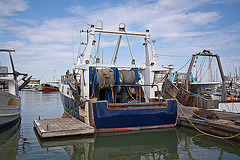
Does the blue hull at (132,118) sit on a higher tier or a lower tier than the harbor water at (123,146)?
higher

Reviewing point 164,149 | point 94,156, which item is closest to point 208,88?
point 164,149

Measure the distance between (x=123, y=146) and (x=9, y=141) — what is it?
4775mm

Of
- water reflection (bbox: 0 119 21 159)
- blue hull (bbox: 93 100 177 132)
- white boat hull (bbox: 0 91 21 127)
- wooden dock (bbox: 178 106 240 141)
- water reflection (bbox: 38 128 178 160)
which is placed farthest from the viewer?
white boat hull (bbox: 0 91 21 127)

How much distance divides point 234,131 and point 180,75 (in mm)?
18262

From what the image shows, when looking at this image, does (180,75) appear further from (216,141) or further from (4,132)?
(4,132)

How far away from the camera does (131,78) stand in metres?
10.5

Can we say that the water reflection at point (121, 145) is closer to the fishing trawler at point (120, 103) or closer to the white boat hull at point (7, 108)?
the fishing trawler at point (120, 103)

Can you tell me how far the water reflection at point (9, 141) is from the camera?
6.86 metres

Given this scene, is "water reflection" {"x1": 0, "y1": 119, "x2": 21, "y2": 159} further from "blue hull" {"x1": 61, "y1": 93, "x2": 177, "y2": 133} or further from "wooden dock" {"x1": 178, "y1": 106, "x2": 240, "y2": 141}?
"wooden dock" {"x1": 178, "y1": 106, "x2": 240, "y2": 141}

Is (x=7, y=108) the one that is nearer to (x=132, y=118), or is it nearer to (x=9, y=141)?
(x=9, y=141)

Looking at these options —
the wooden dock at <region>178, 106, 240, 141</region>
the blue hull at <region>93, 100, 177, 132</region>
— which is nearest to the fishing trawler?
the blue hull at <region>93, 100, 177, 132</region>

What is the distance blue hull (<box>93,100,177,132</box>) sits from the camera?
873 cm

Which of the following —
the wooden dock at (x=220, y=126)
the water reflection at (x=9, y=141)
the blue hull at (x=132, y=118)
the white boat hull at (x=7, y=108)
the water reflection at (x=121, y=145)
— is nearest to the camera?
the water reflection at (x=9, y=141)

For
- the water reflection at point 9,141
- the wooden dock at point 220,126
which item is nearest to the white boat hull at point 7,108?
the water reflection at point 9,141
